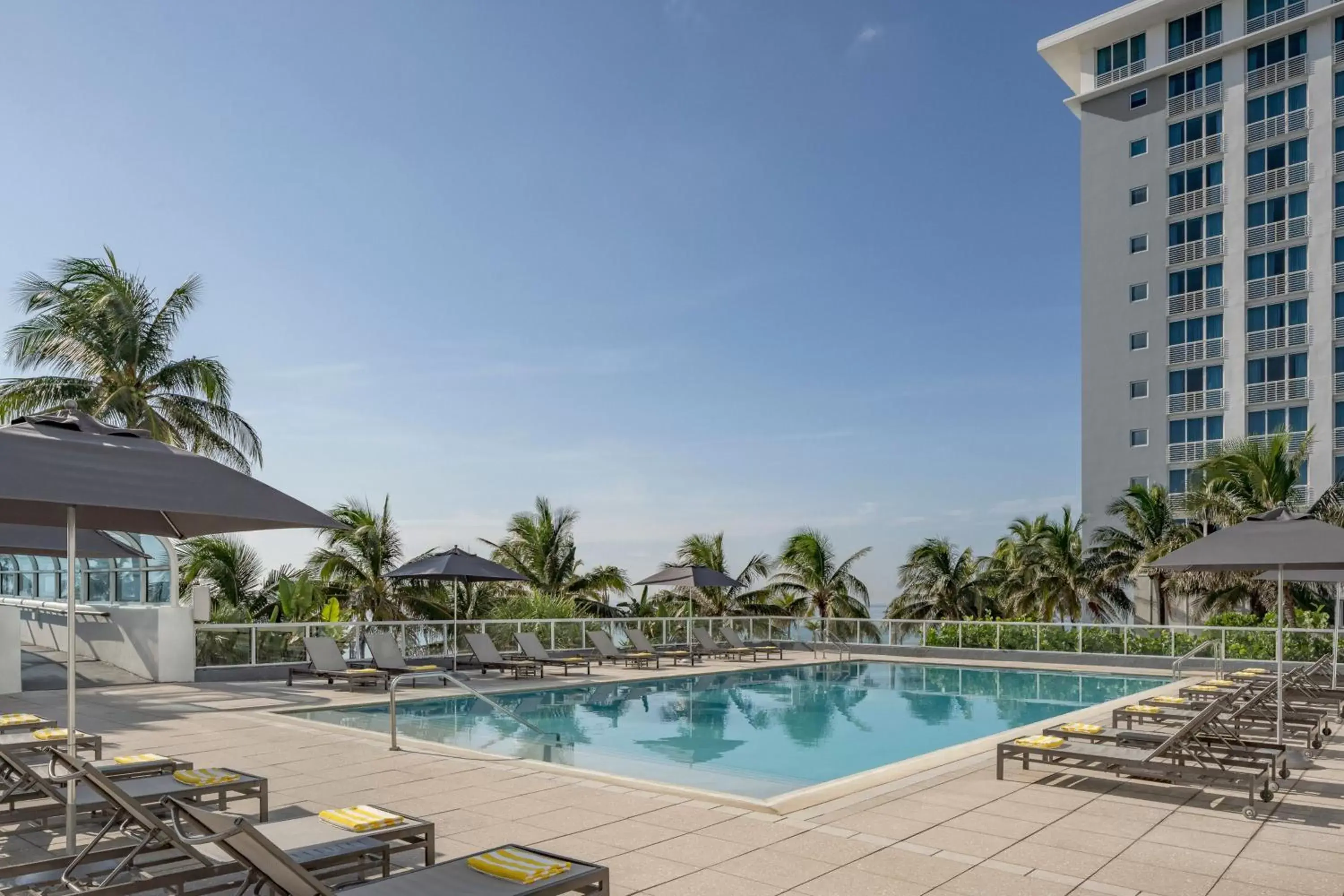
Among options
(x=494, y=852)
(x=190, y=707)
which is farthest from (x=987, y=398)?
(x=494, y=852)

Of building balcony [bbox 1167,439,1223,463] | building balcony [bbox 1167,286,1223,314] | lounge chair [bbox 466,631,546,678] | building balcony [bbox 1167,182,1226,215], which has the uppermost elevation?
building balcony [bbox 1167,182,1226,215]

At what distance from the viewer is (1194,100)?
3884 cm

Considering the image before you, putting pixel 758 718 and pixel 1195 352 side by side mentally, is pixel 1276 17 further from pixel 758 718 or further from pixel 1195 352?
pixel 758 718

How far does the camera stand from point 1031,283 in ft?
120

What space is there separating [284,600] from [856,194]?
18.0 m

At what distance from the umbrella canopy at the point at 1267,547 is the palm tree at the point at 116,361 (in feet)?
67.8

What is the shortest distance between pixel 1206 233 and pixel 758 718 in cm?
3222

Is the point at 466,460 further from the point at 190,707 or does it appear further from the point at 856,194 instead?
the point at 190,707

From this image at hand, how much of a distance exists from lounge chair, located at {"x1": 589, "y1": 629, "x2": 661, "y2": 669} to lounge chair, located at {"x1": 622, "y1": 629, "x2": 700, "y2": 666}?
6.2 inches

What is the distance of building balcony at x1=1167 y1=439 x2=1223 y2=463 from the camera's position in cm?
3678

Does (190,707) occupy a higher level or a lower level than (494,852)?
lower

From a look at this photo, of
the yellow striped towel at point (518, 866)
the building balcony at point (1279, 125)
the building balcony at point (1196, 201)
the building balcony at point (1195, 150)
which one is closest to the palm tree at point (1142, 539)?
the building balcony at point (1196, 201)

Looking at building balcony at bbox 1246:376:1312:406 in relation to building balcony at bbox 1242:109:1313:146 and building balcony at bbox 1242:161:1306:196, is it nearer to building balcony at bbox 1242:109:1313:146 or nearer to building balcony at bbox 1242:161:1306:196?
building balcony at bbox 1242:161:1306:196

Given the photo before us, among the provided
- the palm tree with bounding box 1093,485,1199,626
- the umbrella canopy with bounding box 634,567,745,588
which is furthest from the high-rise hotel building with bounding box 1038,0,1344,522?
the umbrella canopy with bounding box 634,567,745,588
